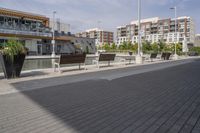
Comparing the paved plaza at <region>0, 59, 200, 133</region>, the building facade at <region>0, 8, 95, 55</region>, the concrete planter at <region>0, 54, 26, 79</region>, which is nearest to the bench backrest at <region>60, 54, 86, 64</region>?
the concrete planter at <region>0, 54, 26, 79</region>

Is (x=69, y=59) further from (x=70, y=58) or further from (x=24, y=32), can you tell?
(x=24, y=32)

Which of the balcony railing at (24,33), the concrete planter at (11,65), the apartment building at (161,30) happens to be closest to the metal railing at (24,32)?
the balcony railing at (24,33)

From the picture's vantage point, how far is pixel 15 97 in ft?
22.0

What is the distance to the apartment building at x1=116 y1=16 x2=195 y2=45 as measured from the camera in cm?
11031

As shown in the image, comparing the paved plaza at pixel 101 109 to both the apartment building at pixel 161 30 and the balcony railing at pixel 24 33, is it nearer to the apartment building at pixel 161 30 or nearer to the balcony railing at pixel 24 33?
the balcony railing at pixel 24 33

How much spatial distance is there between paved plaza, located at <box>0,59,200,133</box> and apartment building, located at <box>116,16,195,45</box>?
318 feet

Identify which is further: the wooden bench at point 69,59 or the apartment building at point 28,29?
the apartment building at point 28,29

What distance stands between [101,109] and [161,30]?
12101 centimetres

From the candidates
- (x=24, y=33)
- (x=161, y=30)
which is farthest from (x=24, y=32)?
(x=161, y=30)

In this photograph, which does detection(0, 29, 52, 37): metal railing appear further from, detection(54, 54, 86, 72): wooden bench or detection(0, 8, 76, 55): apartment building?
detection(54, 54, 86, 72): wooden bench

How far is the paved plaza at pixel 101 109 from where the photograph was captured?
13.8 ft

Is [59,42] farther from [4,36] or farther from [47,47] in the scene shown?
[4,36]

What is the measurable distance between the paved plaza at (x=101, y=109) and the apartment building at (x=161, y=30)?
318 feet

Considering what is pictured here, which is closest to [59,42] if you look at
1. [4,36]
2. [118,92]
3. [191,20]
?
[4,36]
